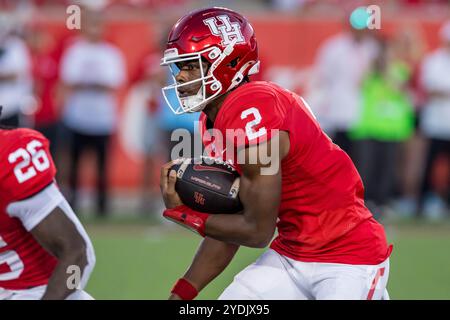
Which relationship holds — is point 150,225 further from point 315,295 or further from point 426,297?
point 315,295

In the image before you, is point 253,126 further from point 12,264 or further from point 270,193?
point 12,264

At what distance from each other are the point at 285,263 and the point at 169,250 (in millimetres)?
4213

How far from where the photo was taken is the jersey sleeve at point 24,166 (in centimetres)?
383

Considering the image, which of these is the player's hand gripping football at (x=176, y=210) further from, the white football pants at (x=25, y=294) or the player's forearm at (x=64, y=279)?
the white football pants at (x=25, y=294)

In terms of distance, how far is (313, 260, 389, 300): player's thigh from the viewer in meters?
3.70

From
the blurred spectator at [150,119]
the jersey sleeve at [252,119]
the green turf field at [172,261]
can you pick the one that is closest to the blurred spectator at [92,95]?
the blurred spectator at [150,119]

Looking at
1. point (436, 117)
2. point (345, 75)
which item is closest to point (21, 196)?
point (345, 75)

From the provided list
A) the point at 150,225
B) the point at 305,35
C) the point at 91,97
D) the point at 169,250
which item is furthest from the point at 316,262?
the point at 305,35

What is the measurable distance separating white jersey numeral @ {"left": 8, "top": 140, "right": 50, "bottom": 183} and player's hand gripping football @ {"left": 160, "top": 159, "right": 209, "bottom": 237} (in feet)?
1.71

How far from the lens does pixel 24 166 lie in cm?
386

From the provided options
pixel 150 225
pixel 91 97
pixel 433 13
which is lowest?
pixel 150 225

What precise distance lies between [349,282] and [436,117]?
699 centimetres

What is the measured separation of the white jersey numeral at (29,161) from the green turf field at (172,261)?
8.07ft

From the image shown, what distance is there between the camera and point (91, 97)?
977cm
